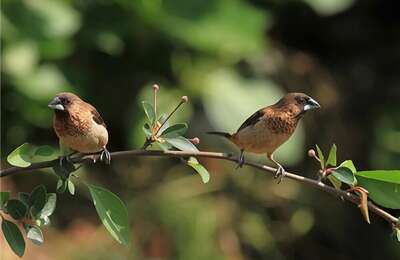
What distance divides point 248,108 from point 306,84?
62 cm

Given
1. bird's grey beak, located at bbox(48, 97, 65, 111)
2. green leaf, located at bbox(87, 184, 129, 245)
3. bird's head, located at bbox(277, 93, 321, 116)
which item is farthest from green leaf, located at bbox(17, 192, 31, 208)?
bird's head, located at bbox(277, 93, 321, 116)

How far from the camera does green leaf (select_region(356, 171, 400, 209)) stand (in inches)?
55.2

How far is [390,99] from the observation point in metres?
4.62

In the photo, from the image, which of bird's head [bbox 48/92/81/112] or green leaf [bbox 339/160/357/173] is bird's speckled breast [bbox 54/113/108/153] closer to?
bird's head [bbox 48/92/81/112]

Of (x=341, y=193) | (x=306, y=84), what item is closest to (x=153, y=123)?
(x=341, y=193)

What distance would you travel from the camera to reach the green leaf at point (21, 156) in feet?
4.55

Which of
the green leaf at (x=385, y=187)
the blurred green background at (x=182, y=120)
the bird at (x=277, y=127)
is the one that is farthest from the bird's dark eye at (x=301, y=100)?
the blurred green background at (x=182, y=120)

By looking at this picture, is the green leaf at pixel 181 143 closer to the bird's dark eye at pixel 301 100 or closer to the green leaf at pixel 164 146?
the green leaf at pixel 164 146

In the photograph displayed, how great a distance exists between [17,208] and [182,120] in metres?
2.66

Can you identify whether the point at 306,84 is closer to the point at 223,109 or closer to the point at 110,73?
the point at 223,109

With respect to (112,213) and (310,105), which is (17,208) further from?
(310,105)

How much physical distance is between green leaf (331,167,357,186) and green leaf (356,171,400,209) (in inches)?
1.1

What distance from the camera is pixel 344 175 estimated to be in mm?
1381

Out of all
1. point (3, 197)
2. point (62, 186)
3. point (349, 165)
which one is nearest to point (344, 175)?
point (349, 165)
